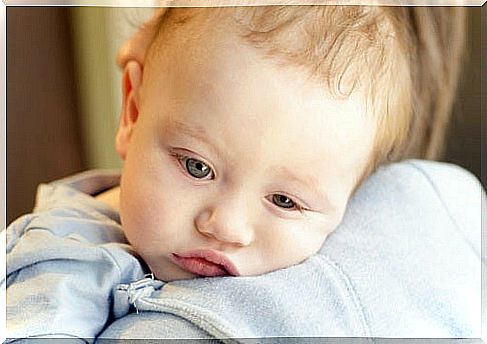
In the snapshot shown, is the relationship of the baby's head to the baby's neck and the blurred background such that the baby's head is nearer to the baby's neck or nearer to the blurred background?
the baby's neck

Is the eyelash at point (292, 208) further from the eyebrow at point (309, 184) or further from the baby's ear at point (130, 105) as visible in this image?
the baby's ear at point (130, 105)

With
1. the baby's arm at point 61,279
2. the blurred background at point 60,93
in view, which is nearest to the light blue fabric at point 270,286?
the baby's arm at point 61,279

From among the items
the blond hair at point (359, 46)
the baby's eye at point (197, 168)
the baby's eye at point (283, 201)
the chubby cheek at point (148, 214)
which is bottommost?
the chubby cheek at point (148, 214)

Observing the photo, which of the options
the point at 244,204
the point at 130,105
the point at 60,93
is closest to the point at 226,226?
the point at 244,204

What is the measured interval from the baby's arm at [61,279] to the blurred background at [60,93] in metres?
0.28

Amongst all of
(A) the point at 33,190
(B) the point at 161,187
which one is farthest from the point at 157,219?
(A) the point at 33,190

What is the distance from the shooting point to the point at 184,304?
0.49m

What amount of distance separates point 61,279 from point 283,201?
0.14 metres

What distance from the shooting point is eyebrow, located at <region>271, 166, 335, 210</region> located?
50cm

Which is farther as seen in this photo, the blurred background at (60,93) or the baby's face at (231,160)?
the blurred background at (60,93)

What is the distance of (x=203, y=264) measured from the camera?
517 millimetres

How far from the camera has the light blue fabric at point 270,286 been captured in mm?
487

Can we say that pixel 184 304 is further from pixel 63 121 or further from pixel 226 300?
pixel 63 121

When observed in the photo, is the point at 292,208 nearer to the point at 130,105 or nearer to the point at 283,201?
the point at 283,201
